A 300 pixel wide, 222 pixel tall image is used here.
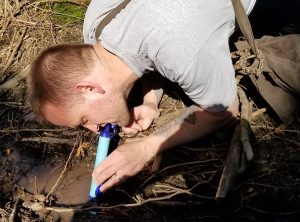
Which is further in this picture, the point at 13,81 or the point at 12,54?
the point at 12,54


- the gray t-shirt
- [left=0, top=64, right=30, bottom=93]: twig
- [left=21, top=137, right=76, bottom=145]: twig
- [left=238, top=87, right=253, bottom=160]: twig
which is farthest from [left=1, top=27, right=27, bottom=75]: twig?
[left=238, top=87, right=253, bottom=160]: twig

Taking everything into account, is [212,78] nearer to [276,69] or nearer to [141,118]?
[276,69]

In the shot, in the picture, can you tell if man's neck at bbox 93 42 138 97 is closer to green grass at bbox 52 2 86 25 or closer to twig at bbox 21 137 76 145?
twig at bbox 21 137 76 145

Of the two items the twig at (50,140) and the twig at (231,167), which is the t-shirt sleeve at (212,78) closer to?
the twig at (231,167)

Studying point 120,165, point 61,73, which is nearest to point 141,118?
point 120,165

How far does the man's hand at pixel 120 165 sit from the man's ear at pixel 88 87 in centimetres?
28

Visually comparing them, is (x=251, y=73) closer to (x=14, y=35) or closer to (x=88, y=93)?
(x=88, y=93)

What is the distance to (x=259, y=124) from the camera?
2100 mm

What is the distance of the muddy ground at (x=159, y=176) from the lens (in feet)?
5.97

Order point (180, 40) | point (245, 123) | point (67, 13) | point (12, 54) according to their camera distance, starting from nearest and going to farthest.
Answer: point (180, 40)
point (245, 123)
point (12, 54)
point (67, 13)

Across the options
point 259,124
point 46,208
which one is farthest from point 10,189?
point 259,124

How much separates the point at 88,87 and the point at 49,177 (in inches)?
23.7

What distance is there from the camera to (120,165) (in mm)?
1806

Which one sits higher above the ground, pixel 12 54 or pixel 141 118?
pixel 12 54
